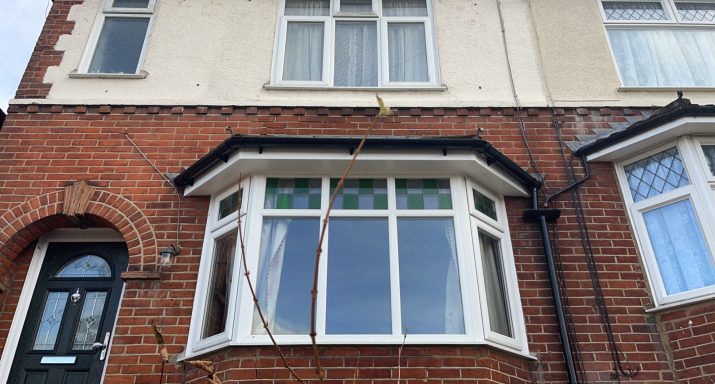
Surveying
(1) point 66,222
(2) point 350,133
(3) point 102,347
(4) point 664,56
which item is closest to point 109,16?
(1) point 66,222

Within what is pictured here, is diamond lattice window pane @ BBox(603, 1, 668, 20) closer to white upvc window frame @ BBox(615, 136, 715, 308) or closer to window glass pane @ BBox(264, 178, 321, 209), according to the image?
white upvc window frame @ BBox(615, 136, 715, 308)

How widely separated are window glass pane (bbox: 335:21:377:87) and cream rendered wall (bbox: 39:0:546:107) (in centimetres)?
33

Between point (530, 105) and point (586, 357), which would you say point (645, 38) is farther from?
point (586, 357)

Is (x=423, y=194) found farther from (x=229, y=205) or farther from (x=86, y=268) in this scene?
(x=86, y=268)

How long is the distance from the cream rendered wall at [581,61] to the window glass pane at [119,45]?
534 cm

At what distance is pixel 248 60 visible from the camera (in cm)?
744

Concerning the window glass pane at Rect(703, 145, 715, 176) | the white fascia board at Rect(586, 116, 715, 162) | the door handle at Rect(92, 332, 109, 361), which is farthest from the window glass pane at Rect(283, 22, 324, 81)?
the window glass pane at Rect(703, 145, 715, 176)

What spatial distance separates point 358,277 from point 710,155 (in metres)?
3.94

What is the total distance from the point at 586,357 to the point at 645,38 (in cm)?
477

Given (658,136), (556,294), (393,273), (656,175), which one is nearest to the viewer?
(393,273)

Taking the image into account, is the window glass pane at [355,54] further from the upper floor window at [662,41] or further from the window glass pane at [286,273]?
the upper floor window at [662,41]

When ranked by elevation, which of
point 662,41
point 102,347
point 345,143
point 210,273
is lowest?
point 102,347

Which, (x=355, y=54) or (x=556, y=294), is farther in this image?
(x=355, y=54)

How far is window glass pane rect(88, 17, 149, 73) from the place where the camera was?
7.46 meters
